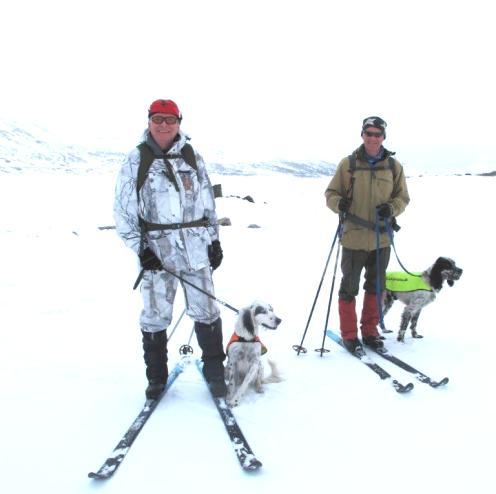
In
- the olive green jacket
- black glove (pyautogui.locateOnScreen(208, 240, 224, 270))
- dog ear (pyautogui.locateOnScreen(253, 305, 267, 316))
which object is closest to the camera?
black glove (pyautogui.locateOnScreen(208, 240, 224, 270))

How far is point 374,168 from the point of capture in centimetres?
487

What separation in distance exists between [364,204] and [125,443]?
10.8 feet

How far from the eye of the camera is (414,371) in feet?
14.4

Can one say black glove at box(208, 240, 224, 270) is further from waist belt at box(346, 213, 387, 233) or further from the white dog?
waist belt at box(346, 213, 387, 233)

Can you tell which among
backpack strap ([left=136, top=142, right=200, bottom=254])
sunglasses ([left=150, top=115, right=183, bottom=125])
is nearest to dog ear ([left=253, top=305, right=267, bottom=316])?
backpack strap ([left=136, top=142, right=200, bottom=254])

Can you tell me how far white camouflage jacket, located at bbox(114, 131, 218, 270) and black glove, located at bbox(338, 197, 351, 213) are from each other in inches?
62.4

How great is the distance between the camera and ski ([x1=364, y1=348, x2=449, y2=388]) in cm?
407

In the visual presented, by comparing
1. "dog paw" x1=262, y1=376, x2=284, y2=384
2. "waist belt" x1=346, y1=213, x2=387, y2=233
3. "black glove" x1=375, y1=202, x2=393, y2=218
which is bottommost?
"dog paw" x1=262, y1=376, x2=284, y2=384

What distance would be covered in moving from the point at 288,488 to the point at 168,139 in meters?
2.70

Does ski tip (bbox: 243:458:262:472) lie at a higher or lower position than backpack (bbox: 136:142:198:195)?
lower

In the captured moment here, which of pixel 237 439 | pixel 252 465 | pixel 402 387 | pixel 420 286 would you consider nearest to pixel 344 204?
pixel 420 286

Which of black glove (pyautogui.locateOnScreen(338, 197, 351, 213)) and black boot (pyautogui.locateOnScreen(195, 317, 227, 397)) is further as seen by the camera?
black glove (pyautogui.locateOnScreen(338, 197, 351, 213))

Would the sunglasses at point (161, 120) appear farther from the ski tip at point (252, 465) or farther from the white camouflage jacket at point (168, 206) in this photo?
the ski tip at point (252, 465)

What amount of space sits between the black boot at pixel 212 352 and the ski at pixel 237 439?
14 centimetres
